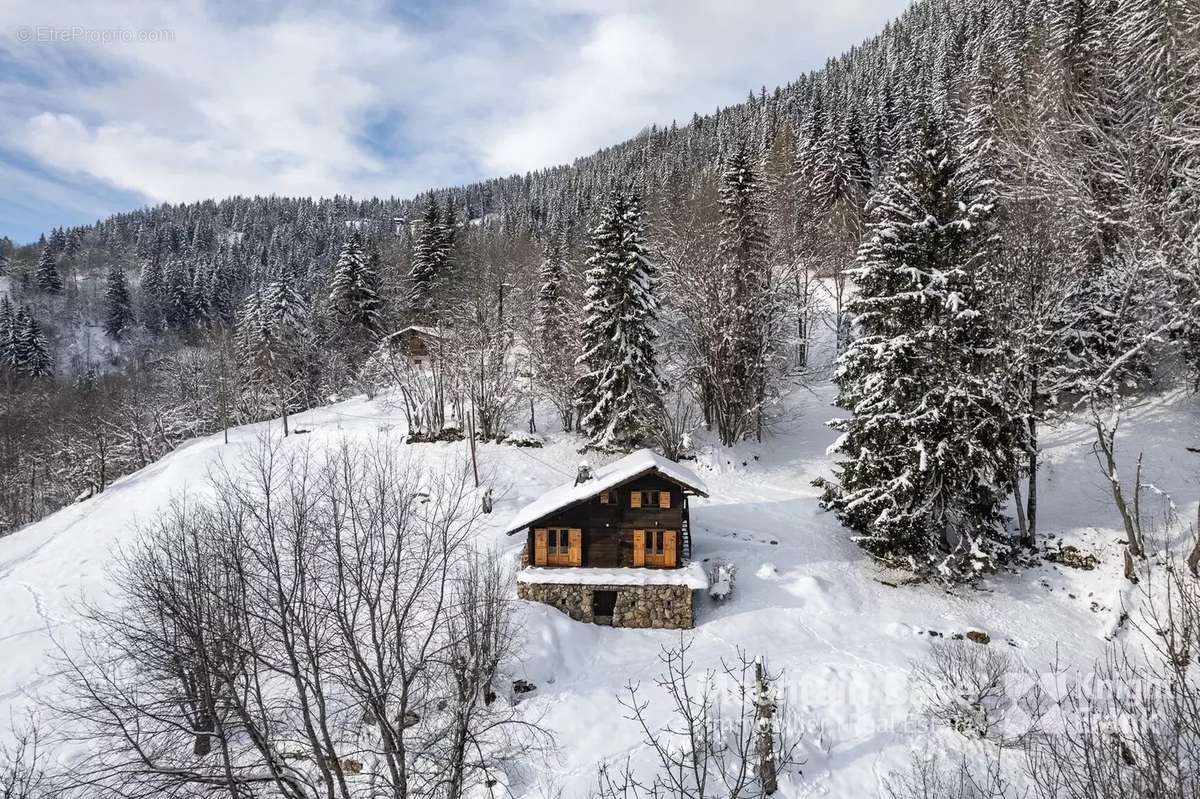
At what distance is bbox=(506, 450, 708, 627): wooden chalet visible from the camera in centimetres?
2100

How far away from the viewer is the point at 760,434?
110 feet

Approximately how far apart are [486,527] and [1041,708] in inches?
798

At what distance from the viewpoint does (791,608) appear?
2041cm

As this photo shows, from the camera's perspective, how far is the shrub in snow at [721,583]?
69.7 feet

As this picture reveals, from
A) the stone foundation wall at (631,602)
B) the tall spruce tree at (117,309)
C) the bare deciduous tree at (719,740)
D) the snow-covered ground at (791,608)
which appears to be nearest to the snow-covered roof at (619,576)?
the stone foundation wall at (631,602)

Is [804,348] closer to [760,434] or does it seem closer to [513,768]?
[760,434]

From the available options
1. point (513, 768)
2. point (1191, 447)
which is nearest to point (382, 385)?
point (513, 768)

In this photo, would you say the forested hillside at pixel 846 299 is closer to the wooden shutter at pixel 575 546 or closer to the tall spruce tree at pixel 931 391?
the tall spruce tree at pixel 931 391

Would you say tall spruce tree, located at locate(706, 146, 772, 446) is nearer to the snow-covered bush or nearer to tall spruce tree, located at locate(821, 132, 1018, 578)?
tall spruce tree, located at locate(821, 132, 1018, 578)

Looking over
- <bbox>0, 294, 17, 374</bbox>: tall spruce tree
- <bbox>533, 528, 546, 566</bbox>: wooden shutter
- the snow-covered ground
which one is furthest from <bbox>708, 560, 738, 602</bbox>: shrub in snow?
<bbox>0, 294, 17, 374</bbox>: tall spruce tree

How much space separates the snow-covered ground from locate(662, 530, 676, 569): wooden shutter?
1.86m

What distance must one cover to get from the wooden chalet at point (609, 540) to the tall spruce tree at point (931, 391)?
22.6 feet

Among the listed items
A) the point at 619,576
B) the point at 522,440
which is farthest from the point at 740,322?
the point at 619,576

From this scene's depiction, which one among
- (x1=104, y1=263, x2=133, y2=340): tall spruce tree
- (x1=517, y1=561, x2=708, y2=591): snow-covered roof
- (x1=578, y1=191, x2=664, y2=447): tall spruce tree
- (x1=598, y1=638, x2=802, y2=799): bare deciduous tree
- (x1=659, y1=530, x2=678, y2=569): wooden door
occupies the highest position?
(x1=104, y1=263, x2=133, y2=340): tall spruce tree
